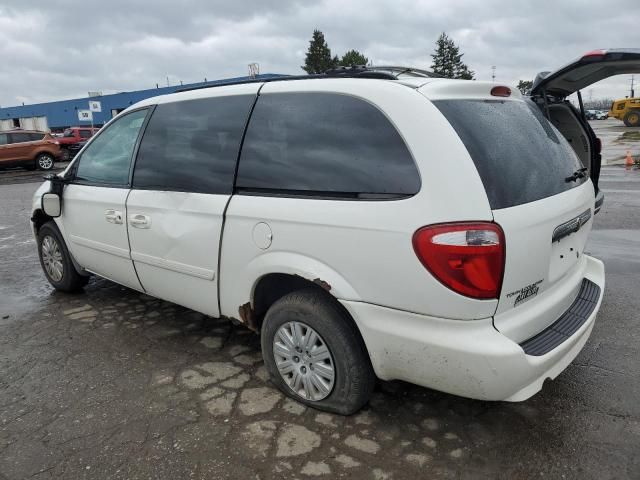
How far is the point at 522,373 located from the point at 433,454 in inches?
24.0

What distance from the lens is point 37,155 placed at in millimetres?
20453

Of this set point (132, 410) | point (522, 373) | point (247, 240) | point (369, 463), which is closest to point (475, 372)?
point (522, 373)

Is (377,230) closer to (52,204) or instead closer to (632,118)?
(52,204)

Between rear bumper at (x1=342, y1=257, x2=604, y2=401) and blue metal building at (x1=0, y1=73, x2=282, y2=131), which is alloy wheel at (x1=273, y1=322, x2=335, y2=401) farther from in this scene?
blue metal building at (x1=0, y1=73, x2=282, y2=131)

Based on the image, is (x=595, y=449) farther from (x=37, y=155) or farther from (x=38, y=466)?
(x=37, y=155)

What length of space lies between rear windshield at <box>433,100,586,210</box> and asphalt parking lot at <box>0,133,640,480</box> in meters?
1.19

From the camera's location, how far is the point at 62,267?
462cm

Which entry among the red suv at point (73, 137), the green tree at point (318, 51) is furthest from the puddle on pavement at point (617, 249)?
the green tree at point (318, 51)

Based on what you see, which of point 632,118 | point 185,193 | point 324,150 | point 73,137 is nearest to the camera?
point 324,150

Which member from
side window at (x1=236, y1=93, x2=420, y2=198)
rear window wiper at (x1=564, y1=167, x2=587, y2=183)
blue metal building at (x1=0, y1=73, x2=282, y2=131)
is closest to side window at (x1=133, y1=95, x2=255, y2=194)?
side window at (x1=236, y1=93, x2=420, y2=198)

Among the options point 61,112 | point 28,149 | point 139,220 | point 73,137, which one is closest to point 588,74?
point 139,220

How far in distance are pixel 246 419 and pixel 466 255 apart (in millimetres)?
1495

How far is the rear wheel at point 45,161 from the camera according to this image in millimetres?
20594

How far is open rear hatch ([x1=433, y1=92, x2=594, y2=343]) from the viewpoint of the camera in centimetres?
216
